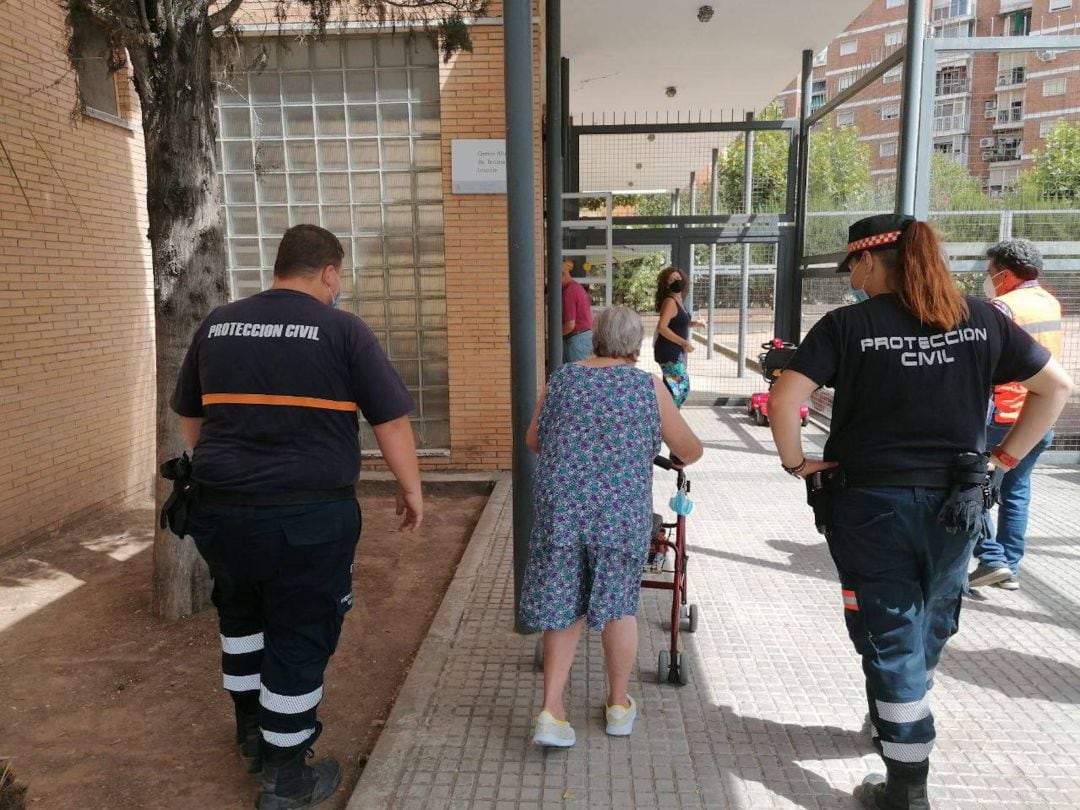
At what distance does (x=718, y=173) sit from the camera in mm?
13492

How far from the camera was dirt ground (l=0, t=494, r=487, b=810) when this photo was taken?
2.97 metres

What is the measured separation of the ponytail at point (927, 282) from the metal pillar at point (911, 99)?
4035mm

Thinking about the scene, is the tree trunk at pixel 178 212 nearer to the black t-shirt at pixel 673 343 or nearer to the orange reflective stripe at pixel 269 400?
the orange reflective stripe at pixel 269 400

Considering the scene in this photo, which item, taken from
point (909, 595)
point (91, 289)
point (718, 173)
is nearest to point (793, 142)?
point (718, 173)

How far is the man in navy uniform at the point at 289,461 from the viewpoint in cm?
247

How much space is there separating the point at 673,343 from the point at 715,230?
3.64 meters

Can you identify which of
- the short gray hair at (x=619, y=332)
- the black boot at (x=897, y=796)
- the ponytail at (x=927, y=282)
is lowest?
the black boot at (x=897, y=796)

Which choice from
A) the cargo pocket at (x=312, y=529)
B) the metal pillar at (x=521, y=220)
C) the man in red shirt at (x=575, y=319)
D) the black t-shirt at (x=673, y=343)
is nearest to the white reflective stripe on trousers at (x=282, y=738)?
the cargo pocket at (x=312, y=529)

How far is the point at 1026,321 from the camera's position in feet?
13.4

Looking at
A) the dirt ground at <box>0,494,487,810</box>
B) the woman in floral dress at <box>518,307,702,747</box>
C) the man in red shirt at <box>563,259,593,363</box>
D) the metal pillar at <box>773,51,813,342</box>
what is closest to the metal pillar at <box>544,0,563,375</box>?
the dirt ground at <box>0,494,487,810</box>

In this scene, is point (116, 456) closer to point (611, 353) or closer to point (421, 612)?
point (421, 612)

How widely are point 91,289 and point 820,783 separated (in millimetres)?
6414

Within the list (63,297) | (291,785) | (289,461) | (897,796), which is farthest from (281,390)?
(63,297)

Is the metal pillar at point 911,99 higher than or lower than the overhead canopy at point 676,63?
lower
